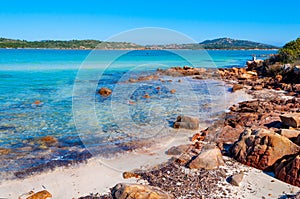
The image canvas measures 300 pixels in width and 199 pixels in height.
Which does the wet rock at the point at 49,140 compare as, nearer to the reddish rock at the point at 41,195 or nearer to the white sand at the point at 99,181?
the white sand at the point at 99,181

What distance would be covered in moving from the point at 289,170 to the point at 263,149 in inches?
34.9

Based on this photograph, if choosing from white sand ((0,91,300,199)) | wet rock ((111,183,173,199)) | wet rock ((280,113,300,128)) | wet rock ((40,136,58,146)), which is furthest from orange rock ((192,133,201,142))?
wet rock ((40,136,58,146))

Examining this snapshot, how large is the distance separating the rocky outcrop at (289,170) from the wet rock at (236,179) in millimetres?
837

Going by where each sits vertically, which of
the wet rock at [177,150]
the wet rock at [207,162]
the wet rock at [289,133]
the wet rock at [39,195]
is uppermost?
the wet rock at [289,133]

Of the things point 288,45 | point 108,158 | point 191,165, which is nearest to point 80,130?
point 108,158

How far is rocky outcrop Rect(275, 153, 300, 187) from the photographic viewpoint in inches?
233

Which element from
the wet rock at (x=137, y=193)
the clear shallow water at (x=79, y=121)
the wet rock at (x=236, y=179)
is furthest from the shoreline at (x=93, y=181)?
the wet rock at (x=137, y=193)

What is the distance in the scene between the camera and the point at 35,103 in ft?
53.9

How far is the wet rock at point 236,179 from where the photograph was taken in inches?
240

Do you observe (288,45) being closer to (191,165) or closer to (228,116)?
(228,116)

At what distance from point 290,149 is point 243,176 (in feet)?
4.53

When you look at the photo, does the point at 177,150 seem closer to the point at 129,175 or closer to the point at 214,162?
the point at 214,162

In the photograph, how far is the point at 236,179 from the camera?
614cm

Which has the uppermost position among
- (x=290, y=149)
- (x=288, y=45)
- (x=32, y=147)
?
(x=288, y=45)
